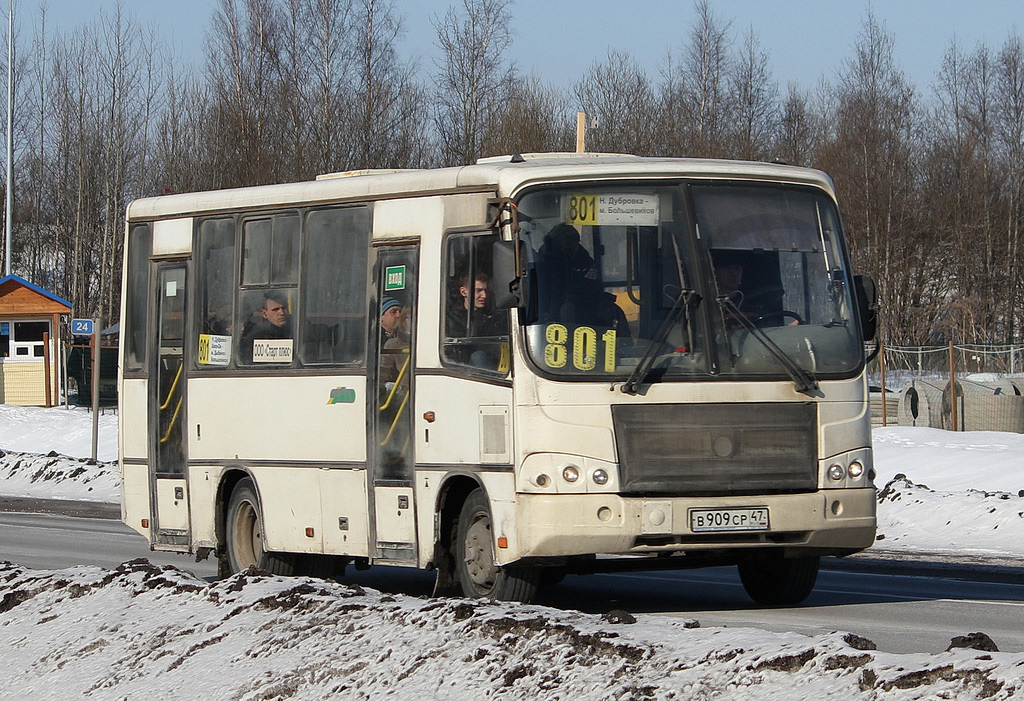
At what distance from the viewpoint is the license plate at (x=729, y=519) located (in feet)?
33.1

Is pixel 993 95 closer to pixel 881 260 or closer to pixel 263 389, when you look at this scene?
pixel 881 260

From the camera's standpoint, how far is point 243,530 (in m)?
13.2

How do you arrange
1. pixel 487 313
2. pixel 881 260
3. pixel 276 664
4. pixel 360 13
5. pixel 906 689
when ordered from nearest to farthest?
pixel 906 689 < pixel 276 664 < pixel 487 313 < pixel 360 13 < pixel 881 260

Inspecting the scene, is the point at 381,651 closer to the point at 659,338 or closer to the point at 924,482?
the point at 659,338

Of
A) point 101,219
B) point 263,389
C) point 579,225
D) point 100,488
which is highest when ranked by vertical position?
point 101,219

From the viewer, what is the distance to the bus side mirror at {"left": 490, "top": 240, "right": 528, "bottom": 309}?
10.1 m

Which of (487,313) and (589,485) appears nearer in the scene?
(589,485)

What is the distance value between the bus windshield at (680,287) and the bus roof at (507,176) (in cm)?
8

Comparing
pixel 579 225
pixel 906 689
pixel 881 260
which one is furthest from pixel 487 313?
pixel 881 260

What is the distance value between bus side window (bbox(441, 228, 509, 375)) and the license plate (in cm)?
144

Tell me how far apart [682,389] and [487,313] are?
1.32m

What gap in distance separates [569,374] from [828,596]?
3281 mm

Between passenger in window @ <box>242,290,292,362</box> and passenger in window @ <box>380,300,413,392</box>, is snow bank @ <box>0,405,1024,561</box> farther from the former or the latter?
passenger in window @ <box>242,290,292,362</box>

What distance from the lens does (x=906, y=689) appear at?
5.94 meters
